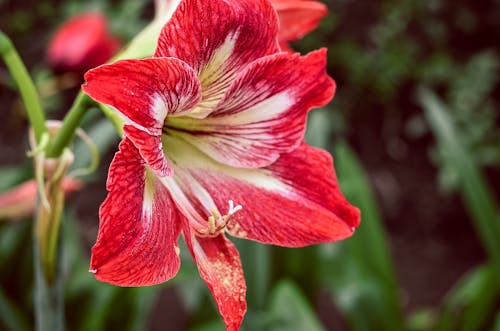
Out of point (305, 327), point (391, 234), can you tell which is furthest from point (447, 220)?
point (305, 327)

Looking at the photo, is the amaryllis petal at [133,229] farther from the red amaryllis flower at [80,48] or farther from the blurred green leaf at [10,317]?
the red amaryllis flower at [80,48]

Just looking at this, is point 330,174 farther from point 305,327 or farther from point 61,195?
point 305,327

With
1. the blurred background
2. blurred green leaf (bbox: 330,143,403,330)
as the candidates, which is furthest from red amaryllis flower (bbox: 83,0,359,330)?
the blurred background

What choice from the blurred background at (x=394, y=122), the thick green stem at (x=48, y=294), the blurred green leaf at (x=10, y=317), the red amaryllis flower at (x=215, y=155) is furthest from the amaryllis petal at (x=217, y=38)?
the blurred background at (x=394, y=122)

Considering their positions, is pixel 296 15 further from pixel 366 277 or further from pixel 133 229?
pixel 366 277

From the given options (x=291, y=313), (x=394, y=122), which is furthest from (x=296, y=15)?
(x=394, y=122)

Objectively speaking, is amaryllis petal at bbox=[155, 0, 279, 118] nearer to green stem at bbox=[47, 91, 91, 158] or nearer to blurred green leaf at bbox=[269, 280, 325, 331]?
green stem at bbox=[47, 91, 91, 158]
